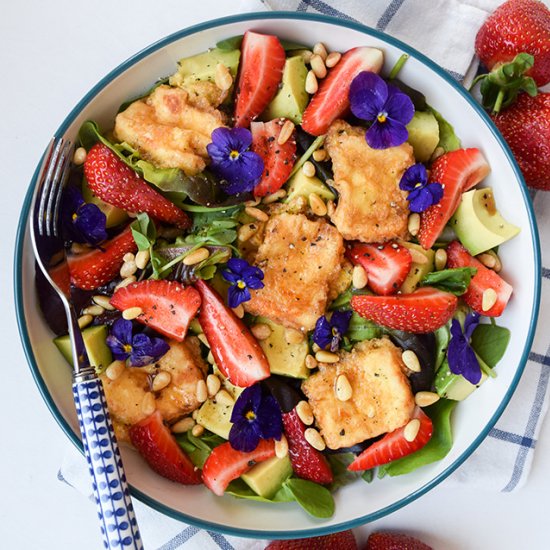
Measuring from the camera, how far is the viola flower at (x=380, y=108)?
2.75 metres

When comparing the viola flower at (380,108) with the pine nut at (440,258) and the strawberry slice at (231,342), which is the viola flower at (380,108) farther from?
the strawberry slice at (231,342)

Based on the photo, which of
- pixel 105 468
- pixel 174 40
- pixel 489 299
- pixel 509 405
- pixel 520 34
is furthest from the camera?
pixel 509 405

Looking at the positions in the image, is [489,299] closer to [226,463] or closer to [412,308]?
[412,308]

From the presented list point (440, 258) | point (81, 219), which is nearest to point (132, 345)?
point (81, 219)

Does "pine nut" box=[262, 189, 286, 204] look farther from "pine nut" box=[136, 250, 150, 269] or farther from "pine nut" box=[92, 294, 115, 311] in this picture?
"pine nut" box=[92, 294, 115, 311]

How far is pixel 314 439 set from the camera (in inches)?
114

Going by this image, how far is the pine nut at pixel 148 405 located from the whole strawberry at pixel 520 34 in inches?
78.8

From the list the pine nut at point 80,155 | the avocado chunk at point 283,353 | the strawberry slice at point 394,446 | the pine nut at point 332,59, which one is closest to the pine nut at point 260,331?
the avocado chunk at point 283,353

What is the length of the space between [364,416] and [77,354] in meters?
1.16

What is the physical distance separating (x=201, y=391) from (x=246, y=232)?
672 millimetres

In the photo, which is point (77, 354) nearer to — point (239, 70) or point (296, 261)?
point (296, 261)

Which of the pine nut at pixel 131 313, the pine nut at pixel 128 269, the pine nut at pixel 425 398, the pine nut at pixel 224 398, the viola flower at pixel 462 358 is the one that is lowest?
the pine nut at pixel 224 398

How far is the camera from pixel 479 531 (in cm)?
340

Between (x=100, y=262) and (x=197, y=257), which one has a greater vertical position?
(x=197, y=257)
